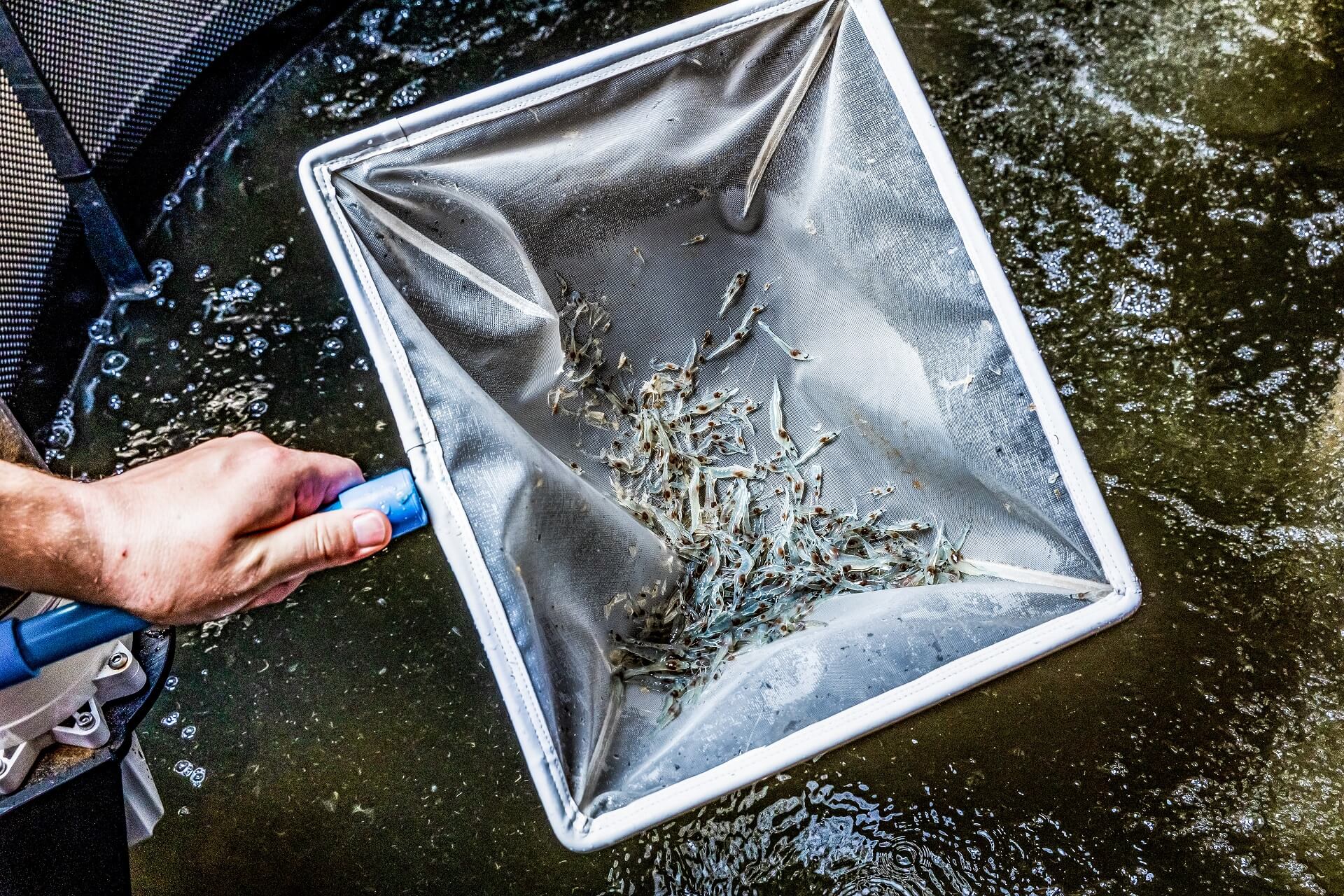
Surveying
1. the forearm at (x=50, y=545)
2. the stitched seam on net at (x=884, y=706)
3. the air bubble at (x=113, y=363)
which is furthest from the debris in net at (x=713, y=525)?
the air bubble at (x=113, y=363)

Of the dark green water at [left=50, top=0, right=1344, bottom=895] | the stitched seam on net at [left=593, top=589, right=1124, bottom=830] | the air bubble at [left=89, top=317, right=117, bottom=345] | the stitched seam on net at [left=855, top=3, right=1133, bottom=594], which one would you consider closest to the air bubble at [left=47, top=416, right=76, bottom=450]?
the dark green water at [left=50, top=0, right=1344, bottom=895]

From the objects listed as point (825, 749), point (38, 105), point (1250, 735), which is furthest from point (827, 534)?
point (38, 105)

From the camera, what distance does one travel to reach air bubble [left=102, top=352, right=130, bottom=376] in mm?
1709

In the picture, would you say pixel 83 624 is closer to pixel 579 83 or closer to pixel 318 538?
pixel 318 538

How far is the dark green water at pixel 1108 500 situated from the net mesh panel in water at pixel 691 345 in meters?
0.53

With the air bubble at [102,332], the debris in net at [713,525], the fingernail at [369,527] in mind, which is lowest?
the debris in net at [713,525]

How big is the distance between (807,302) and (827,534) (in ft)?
1.15

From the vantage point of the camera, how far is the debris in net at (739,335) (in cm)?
137

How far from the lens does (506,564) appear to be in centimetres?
92

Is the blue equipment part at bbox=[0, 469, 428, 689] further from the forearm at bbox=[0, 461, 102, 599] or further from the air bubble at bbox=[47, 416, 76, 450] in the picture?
the air bubble at bbox=[47, 416, 76, 450]

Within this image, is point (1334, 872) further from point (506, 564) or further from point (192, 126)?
point (192, 126)

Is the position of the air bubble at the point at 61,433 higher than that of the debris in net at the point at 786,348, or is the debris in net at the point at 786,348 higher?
the air bubble at the point at 61,433

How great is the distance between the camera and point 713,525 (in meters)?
1.30

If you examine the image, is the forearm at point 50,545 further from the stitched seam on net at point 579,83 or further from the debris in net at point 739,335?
the debris in net at point 739,335
